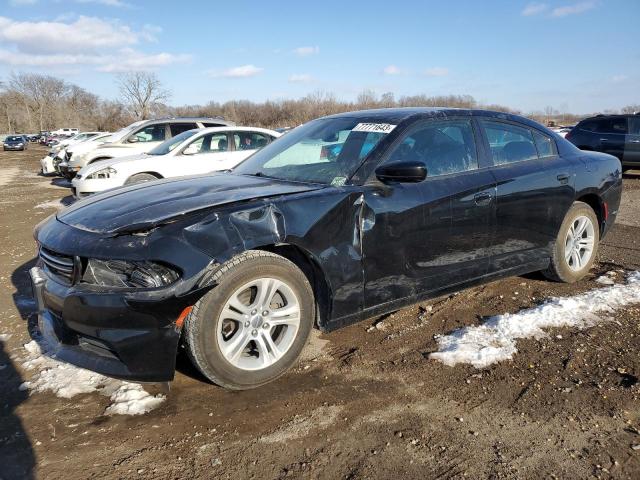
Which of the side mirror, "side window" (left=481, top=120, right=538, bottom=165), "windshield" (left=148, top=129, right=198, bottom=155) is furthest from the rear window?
the side mirror

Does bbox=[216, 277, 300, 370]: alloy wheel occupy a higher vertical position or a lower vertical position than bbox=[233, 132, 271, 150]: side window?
lower

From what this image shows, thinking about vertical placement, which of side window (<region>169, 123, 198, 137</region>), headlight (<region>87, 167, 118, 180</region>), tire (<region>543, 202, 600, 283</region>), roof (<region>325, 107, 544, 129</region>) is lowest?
tire (<region>543, 202, 600, 283</region>)

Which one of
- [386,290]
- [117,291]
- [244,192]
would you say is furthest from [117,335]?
[386,290]

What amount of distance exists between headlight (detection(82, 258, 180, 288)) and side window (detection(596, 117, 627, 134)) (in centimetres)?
1390

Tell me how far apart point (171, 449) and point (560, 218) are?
3.67 m

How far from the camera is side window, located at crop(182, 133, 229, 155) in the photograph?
9453 millimetres

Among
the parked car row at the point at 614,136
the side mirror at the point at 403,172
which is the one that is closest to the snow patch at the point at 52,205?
the side mirror at the point at 403,172

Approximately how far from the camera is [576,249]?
482 centimetres

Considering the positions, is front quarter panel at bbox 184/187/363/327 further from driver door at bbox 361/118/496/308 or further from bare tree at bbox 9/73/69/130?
bare tree at bbox 9/73/69/130

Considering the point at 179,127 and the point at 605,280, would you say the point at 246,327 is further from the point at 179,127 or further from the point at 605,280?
Result: the point at 179,127

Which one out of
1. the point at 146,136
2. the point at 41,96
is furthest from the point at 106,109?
the point at 146,136

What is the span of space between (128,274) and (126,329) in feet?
0.95

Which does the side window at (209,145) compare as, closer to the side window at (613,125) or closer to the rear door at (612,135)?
the rear door at (612,135)

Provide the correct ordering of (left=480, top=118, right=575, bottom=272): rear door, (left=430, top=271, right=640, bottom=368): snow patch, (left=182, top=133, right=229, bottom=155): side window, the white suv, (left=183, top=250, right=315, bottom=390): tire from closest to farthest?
(left=183, top=250, right=315, bottom=390): tire
(left=430, top=271, right=640, bottom=368): snow patch
(left=480, top=118, right=575, bottom=272): rear door
(left=182, top=133, right=229, bottom=155): side window
the white suv
